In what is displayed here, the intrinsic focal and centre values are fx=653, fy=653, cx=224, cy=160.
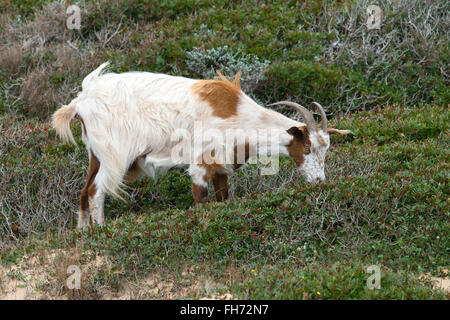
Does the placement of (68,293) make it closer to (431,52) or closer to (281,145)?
(281,145)

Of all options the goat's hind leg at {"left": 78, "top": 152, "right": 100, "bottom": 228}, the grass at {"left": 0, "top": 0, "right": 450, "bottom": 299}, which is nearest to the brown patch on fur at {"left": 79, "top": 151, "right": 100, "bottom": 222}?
the goat's hind leg at {"left": 78, "top": 152, "right": 100, "bottom": 228}

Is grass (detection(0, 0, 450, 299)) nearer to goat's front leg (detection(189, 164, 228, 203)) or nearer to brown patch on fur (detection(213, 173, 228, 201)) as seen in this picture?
brown patch on fur (detection(213, 173, 228, 201))

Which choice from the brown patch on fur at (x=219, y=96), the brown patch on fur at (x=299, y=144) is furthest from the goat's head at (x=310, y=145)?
the brown patch on fur at (x=219, y=96)

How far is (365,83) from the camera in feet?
35.2

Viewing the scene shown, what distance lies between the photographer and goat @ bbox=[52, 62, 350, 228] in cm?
704

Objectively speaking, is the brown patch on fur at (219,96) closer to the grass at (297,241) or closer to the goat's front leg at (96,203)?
the grass at (297,241)

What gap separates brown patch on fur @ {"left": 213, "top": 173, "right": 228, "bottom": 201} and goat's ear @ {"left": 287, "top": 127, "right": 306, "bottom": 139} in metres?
0.93

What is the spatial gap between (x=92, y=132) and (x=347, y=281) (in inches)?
126

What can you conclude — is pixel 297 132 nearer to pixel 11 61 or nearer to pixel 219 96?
pixel 219 96

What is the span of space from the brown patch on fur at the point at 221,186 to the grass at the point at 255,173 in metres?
0.22

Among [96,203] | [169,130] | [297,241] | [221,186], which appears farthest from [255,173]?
[96,203]

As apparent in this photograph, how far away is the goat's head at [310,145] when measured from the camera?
7160mm

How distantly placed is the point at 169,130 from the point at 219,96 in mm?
666
